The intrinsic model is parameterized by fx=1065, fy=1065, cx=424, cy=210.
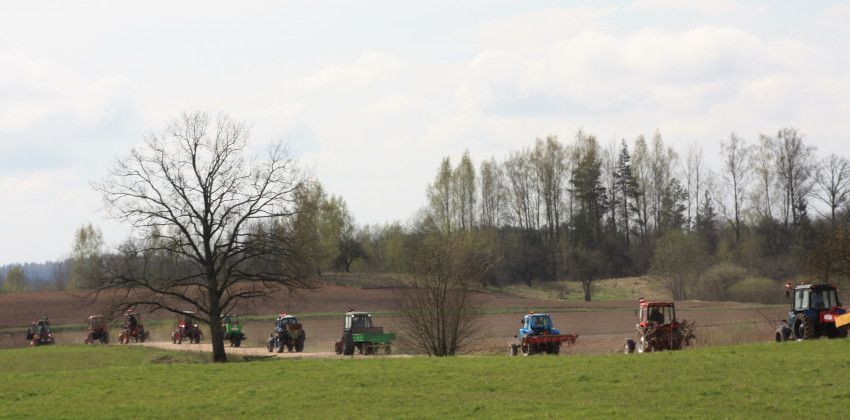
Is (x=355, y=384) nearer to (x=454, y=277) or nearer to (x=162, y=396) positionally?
(x=162, y=396)

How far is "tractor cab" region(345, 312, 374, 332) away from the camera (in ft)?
159

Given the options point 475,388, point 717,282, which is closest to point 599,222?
point 717,282

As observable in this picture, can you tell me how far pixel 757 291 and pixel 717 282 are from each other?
482 centimetres

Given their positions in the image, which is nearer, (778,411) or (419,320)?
(778,411)

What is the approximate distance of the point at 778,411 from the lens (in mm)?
20578

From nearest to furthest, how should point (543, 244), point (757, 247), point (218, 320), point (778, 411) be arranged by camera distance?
point (778, 411), point (218, 320), point (757, 247), point (543, 244)

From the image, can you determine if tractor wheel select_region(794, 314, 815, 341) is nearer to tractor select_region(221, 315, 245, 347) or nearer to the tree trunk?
the tree trunk

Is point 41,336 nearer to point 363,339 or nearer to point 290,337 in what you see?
point 290,337

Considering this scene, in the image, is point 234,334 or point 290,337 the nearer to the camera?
point 290,337

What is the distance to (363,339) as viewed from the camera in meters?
46.9

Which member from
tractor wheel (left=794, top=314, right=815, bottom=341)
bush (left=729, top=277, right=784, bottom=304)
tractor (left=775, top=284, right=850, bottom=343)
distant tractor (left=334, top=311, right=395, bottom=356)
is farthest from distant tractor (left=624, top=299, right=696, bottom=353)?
bush (left=729, top=277, right=784, bottom=304)

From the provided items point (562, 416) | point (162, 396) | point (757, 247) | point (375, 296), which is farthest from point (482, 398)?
point (757, 247)

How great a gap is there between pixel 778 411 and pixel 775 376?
4753 millimetres

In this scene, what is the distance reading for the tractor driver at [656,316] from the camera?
4053cm
